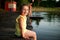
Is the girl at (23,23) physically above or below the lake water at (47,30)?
above

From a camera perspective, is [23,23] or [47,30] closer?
[23,23]

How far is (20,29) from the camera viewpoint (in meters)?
6.92

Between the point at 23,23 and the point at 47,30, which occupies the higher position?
the point at 23,23

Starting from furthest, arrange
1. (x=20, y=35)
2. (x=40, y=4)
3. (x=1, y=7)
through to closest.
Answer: (x=40, y=4), (x=1, y=7), (x=20, y=35)

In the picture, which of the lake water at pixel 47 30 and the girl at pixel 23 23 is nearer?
the girl at pixel 23 23

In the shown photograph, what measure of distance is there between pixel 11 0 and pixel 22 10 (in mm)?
27017

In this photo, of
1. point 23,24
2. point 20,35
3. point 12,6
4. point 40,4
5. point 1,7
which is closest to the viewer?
point 23,24

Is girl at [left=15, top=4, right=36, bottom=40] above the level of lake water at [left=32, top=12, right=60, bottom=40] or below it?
above

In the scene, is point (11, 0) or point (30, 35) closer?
point (30, 35)

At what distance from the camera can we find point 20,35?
7.13 meters

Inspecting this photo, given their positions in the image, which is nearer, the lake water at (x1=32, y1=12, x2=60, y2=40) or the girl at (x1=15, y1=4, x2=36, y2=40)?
the girl at (x1=15, y1=4, x2=36, y2=40)

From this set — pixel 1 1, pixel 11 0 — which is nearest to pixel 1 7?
pixel 1 1

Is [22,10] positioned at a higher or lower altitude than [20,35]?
higher

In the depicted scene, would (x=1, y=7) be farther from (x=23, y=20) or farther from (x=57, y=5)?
(x=23, y=20)
